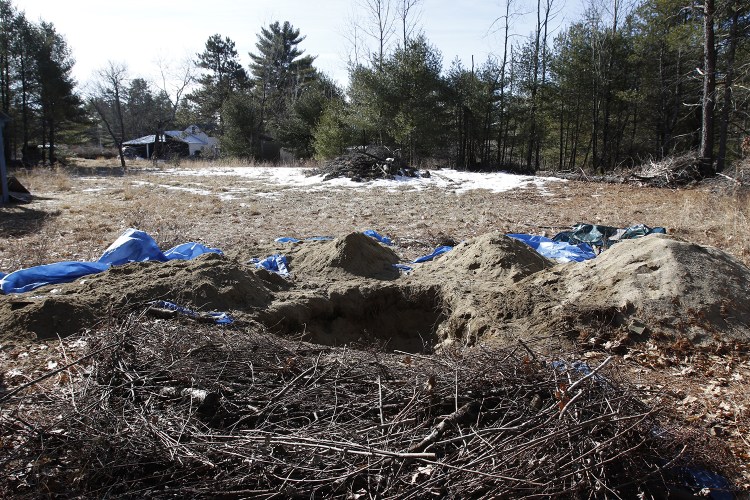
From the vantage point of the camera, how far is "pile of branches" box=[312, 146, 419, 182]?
18750 mm

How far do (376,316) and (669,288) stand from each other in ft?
10.3

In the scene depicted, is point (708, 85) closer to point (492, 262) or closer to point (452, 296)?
point (492, 262)

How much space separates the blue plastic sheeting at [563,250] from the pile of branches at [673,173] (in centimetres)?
875

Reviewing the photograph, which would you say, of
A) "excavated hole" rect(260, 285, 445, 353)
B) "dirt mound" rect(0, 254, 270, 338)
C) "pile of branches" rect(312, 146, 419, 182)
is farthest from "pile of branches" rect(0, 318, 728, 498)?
"pile of branches" rect(312, 146, 419, 182)

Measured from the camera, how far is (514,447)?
2438mm

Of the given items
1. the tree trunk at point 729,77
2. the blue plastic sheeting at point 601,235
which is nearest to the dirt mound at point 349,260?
the blue plastic sheeting at point 601,235

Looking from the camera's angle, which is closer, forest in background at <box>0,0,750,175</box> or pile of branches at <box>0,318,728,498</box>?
pile of branches at <box>0,318,728,498</box>

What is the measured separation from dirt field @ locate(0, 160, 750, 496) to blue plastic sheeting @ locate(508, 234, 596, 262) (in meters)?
0.75

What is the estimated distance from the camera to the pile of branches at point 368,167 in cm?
1875

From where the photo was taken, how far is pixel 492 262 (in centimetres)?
614

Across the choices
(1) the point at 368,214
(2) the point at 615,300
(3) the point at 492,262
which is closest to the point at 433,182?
(1) the point at 368,214

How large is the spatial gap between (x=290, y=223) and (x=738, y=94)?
1484cm

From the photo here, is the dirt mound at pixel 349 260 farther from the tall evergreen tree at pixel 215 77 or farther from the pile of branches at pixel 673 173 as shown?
the tall evergreen tree at pixel 215 77

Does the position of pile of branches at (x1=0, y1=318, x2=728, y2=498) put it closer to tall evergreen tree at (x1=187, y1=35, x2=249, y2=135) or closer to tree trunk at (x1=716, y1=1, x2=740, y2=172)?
tree trunk at (x1=716, y1=1, x2=740, y2=172)
